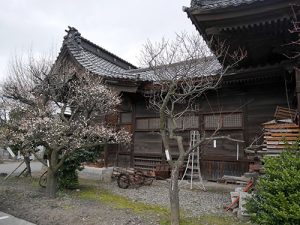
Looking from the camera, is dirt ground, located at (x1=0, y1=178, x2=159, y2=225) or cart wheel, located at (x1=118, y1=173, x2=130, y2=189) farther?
cart wheel, located at (x1=118, y1=173, x2=130, y2=189)

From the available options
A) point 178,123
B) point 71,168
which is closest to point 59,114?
point 71,168

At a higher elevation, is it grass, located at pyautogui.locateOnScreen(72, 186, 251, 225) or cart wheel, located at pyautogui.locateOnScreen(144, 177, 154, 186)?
cart wheel, located at pyautogui.locateOnScreen(144, 177, 154, 186)

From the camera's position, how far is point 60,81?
9.48m

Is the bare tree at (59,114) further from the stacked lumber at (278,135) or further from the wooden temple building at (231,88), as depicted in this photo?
the stacked lumber at (278,135)

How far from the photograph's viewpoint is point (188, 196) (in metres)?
8.51

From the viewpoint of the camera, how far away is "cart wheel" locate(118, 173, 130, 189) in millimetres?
9878

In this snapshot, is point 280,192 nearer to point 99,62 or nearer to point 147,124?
point 147,124

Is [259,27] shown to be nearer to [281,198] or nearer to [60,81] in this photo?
[281,198]

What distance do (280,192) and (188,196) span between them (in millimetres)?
4207

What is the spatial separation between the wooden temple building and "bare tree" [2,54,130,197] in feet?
5.03

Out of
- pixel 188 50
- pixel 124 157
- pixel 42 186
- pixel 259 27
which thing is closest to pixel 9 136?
pixel 42 186

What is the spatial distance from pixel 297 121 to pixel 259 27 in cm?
235

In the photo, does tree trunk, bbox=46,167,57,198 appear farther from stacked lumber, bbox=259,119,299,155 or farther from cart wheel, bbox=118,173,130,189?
stacked lumber, bbox=259,119,299,155

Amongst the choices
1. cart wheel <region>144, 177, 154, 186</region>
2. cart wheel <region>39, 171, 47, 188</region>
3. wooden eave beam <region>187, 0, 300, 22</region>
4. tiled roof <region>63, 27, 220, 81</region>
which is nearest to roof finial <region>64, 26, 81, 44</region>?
tiled roof <region>63, 27, 220, 81</region>
